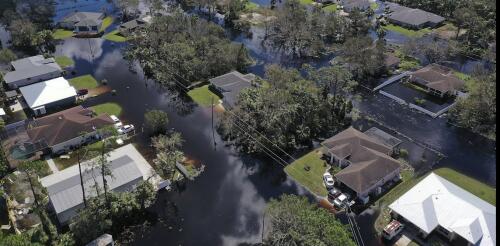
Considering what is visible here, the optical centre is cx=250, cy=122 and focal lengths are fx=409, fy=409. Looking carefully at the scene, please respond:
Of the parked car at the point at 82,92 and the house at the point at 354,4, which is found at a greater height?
the house at the point at 354,4

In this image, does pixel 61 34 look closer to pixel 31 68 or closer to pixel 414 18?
pixel 31 68

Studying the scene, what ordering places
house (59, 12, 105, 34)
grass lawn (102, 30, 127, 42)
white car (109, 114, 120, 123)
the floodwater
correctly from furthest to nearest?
house (59, 12, 105, 34)
grass lawn (102, 30, 127, 42)
white car (109, 114, 120, 123)
the floodwater

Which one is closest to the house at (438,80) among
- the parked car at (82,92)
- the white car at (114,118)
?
the white car at (114,118)

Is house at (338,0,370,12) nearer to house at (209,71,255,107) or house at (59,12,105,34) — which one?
house at (209,71,255,107)

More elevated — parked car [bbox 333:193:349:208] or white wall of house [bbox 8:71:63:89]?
parked car [bbox 333:193:349:208]

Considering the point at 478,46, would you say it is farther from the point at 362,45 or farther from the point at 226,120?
the point at 226,120

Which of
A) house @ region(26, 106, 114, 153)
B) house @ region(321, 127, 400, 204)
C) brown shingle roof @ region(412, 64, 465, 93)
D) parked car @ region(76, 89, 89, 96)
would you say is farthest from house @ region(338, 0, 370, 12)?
house @ region(26, 106, 114, 153)

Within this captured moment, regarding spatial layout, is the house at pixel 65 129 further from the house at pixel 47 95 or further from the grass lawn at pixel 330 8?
the grass lawn at pixel 330 8
